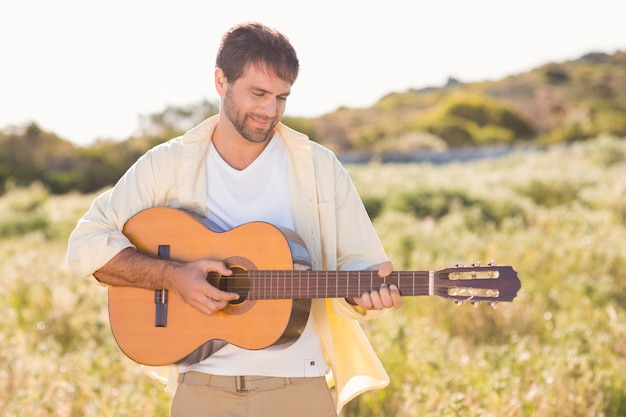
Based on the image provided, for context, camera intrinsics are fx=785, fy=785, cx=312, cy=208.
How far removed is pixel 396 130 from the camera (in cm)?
3447

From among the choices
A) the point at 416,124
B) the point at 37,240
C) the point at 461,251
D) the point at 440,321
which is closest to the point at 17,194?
the point at 37,240

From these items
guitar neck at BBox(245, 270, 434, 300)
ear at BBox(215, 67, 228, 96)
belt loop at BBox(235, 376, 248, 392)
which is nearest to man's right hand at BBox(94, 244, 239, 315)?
guitar neck at BBox(245, 270, 434, 300)

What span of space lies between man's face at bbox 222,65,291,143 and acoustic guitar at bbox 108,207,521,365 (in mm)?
353

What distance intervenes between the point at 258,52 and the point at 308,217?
2.08ft

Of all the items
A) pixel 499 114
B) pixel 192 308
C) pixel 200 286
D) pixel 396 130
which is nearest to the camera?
pixel 200 286

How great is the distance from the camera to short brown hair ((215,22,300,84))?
2836 millimetres

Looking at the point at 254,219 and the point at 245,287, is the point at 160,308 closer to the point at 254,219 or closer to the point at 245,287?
the point at 245,287

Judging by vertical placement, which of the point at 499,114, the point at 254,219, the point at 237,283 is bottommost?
the point at 237,283

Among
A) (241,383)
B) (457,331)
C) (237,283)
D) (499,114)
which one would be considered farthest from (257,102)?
(499,114)

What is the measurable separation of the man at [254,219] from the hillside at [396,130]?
68.6ft

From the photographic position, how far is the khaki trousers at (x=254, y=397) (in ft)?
9.08

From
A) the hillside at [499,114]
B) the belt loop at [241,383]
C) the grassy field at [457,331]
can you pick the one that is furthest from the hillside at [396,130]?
the belt loop at [241,383]

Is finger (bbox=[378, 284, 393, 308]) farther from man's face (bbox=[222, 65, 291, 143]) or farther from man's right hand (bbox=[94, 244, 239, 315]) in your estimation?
man's face (bbox=[222, 65, 291, 143])

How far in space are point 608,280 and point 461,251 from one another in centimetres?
163
